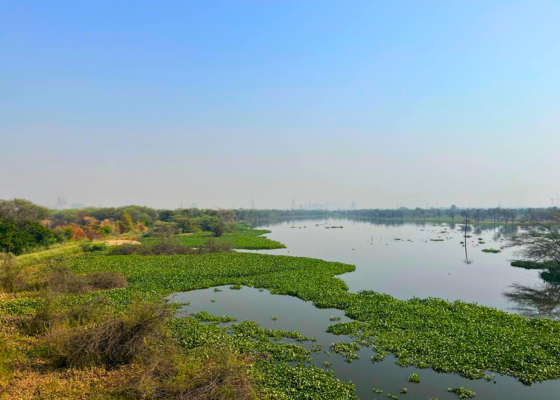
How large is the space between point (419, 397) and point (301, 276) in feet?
50.8

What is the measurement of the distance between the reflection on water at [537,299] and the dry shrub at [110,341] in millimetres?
19620

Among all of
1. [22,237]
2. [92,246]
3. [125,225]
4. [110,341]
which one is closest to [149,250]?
[92,246]

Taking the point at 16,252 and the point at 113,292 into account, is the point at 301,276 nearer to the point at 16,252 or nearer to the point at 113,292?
the point at 113,292

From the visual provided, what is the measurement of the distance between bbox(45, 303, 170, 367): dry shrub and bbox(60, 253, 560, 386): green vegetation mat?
423cm

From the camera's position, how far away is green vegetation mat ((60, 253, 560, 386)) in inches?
425

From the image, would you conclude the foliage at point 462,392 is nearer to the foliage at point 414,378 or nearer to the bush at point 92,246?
the foliage at point 414,378

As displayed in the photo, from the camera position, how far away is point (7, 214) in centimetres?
4159

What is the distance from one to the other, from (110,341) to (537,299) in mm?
25134

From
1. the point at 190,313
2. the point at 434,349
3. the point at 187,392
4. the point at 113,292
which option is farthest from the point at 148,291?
the point at 434,349

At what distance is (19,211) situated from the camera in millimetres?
43562

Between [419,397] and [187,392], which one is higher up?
[187,392]

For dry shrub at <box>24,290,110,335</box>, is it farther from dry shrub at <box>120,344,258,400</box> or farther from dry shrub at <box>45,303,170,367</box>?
dry shrub at <box>120,344,258,400</box>

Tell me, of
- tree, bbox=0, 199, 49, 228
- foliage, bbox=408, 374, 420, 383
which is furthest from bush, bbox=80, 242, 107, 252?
foliage, bbox=408, 374, 420, 383

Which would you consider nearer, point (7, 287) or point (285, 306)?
point (285, 306)
